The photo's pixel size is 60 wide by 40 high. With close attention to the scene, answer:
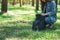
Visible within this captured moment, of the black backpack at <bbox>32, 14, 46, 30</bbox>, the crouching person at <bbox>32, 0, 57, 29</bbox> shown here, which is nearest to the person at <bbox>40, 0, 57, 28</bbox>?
the crouching person at <bbox>32, 0, 57, 29</bbox>

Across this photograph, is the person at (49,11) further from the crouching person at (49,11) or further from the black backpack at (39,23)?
the black backpack at (39,23)

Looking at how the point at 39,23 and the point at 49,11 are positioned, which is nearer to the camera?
the point at 39,23

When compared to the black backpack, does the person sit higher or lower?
higher

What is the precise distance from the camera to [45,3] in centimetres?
998

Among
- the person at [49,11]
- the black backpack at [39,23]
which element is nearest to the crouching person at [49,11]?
the person at [49,11]

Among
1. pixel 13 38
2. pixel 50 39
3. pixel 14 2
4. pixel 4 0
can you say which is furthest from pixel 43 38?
pixel 14 2

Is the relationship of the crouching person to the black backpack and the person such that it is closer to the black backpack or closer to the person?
the person

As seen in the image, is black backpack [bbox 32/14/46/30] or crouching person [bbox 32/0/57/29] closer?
black backpack [bbox 32/14/46/30]

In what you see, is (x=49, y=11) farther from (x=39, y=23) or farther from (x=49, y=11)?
(x=39, y=23)

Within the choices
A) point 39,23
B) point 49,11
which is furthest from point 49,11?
point 39,23

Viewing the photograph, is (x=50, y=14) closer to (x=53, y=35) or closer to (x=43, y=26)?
(x=43, y=26)

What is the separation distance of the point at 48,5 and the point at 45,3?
161 millimetres

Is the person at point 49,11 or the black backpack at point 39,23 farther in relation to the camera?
the person at point 49,11

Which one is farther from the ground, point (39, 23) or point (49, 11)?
point (49, 11)
